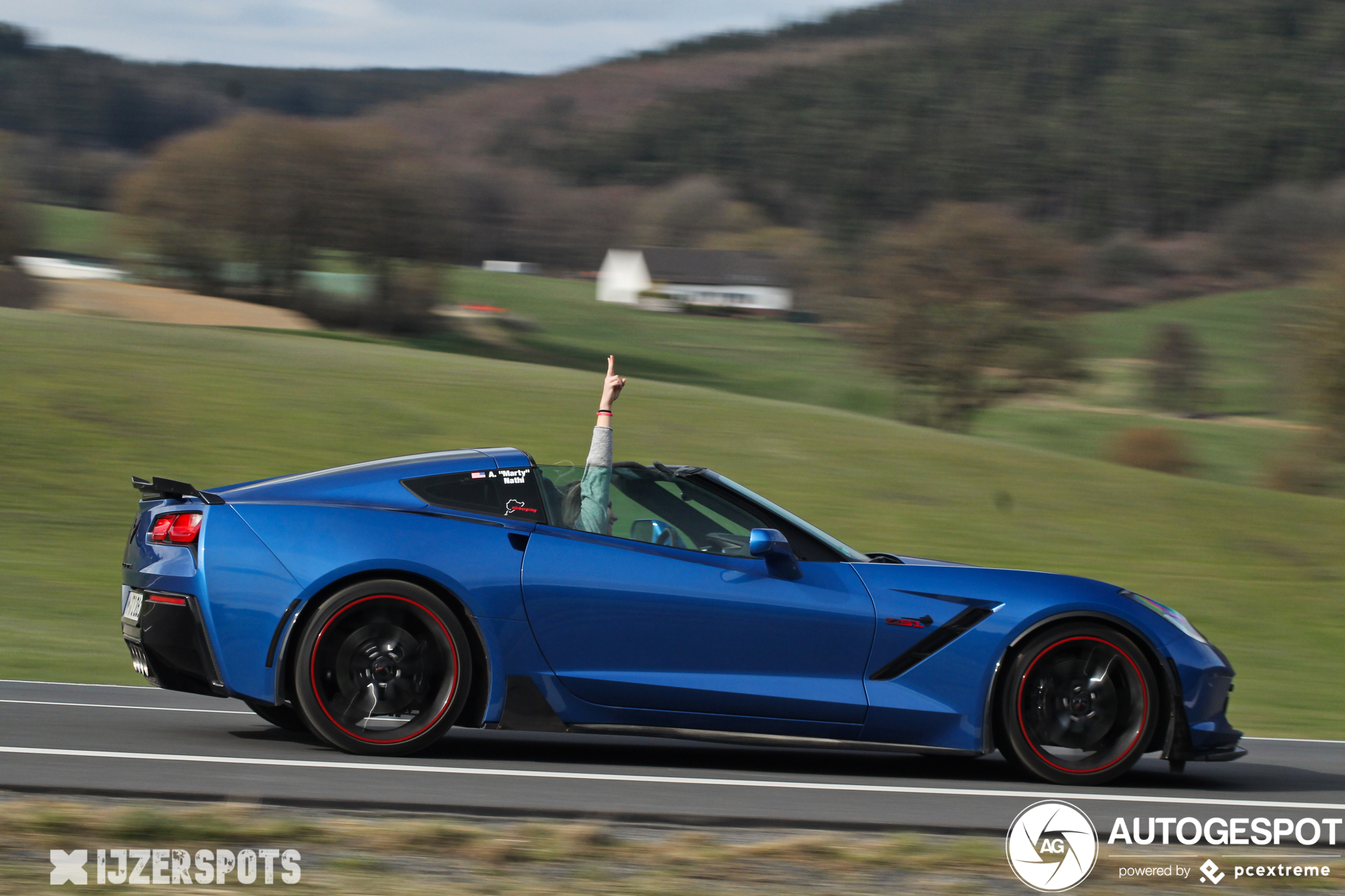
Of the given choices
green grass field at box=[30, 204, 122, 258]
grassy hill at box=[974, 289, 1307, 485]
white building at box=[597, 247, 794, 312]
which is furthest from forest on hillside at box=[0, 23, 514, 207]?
grassy hill at box=[974, 289, 1307, 485]

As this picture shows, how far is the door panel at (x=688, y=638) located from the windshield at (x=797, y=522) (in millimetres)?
335

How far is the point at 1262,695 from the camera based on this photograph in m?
9.82

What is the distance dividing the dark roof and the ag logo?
8446 centimetres

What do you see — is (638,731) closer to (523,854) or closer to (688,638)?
(688,638)

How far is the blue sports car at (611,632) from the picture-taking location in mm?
4965

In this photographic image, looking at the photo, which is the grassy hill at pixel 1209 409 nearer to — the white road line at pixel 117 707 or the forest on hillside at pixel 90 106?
the white road line at pixel 117 707

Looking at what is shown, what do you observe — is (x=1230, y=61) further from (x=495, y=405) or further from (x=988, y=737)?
(x=988, y=737)

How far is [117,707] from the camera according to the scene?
6.37 m

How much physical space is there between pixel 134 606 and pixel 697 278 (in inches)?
3835

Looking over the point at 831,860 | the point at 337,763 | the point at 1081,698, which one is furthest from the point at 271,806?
the point at 1081,698

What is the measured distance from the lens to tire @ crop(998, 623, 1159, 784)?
17.1 ft
